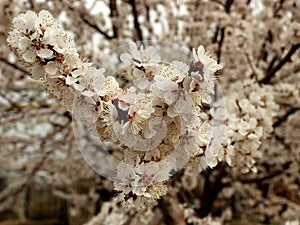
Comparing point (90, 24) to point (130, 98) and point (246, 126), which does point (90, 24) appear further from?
point (130, 98)

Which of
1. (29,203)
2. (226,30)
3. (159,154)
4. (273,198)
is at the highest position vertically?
(226,30)

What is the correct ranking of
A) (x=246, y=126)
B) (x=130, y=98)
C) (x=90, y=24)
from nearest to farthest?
(x=130, y=98)
(x=246, y=126)
(x=90, y=24)

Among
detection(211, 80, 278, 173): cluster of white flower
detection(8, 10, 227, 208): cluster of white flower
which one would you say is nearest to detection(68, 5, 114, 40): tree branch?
detection(211, 80, 278, 173): cluster of white flower

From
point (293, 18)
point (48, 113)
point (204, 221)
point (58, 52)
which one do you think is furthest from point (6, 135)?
point (58, 52)

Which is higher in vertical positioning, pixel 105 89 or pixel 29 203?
pixel 105 89

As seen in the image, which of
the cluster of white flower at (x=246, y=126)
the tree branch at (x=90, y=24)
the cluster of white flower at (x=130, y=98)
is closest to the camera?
the cluster of white flower at (x=130, y=98)

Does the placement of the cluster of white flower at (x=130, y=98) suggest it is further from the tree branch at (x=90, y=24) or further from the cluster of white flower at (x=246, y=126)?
the tree branch at (x=90, y=24)

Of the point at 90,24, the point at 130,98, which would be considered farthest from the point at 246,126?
the point at 90,24

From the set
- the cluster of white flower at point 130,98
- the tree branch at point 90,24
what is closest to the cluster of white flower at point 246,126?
the cluster of white flower at point 130,98

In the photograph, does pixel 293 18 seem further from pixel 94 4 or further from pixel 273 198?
pixel 273 198
